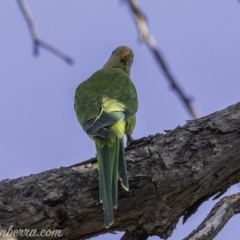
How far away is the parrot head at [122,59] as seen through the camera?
5.79 m

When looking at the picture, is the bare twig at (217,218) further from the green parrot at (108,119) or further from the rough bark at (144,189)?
the green parrot at (108,119)

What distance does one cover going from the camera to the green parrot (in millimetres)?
3517

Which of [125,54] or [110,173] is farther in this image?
[125,54]

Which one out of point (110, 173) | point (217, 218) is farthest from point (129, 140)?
point (217, 218)

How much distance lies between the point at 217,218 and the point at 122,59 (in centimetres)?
260

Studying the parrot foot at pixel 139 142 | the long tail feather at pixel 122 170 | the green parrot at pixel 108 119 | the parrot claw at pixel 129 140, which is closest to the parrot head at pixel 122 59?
the green parrot at pixel 108 119

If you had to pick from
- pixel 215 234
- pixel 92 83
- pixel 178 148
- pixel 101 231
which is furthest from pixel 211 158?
pixel 92 83

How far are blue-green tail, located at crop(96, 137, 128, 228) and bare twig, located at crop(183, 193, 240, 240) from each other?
0.42m

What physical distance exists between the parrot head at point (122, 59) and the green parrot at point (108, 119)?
168mm

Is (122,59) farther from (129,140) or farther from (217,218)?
Answer: (217,218)

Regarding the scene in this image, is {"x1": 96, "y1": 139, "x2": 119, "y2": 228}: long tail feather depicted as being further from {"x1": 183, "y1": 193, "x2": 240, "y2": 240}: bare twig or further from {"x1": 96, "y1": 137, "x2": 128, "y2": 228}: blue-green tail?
{"x1": 183, "y1": 193, "x2": 240, "y2": 240}: bare twig

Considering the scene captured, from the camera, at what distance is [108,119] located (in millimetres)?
4082

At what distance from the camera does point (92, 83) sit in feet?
16.2

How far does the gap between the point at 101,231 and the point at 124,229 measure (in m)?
0.13
